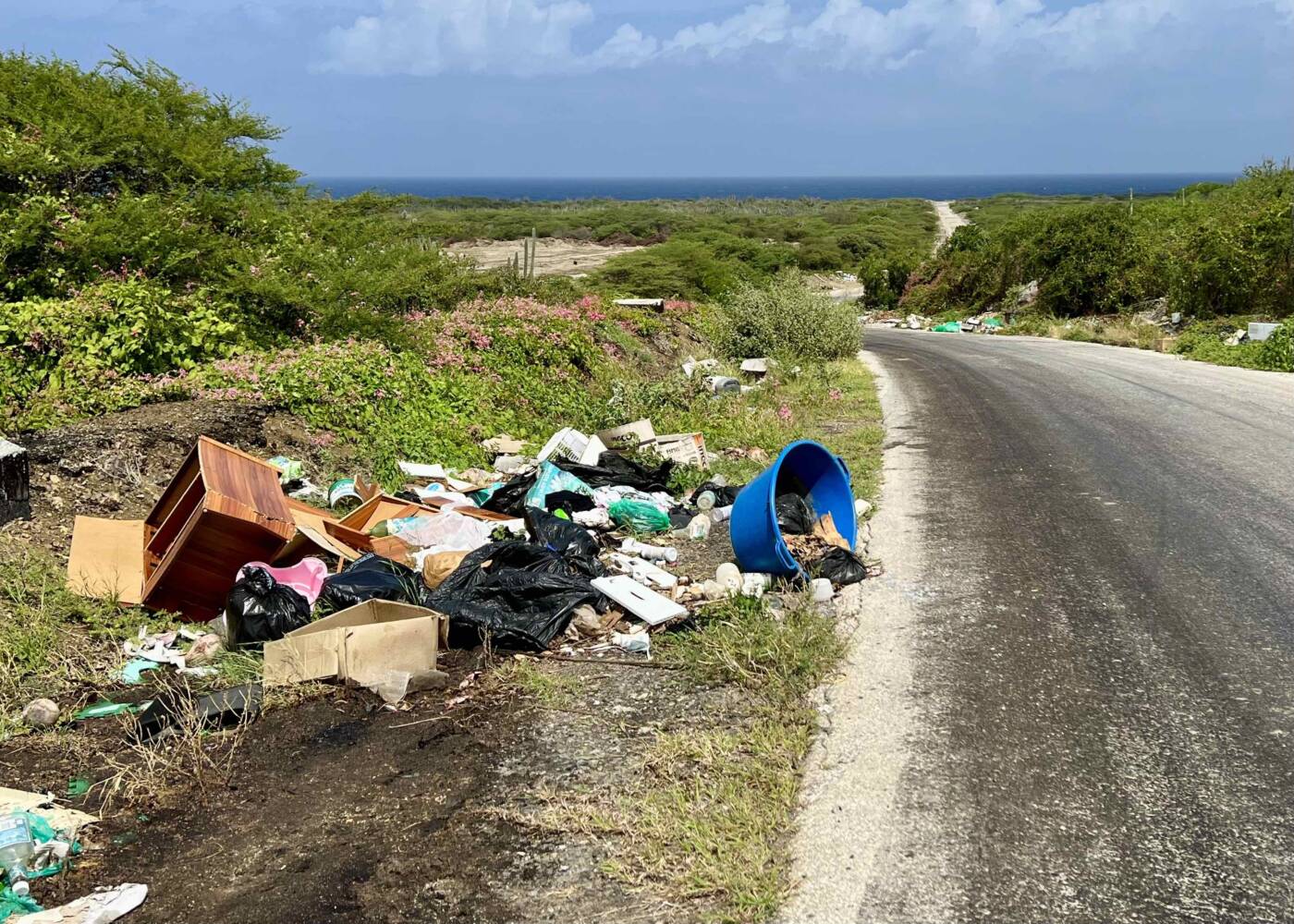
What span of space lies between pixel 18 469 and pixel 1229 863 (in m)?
6.35

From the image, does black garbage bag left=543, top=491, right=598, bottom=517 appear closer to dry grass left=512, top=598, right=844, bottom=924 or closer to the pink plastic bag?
the pink plastic bag

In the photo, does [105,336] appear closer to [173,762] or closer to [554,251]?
[173,762]

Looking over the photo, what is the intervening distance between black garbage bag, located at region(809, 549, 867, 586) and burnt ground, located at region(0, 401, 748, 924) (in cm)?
152

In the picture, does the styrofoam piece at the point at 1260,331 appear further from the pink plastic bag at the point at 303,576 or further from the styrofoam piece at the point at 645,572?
the pink plastic bag at the point at 303,576

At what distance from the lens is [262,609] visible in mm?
5090

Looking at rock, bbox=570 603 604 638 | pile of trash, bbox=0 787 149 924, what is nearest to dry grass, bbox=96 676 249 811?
pile of trash, bbox=0 787 149 924

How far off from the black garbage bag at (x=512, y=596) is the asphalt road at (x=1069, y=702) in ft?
5.09

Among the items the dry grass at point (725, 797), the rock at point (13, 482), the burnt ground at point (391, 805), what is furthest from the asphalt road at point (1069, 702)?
the rock at point (13, 482)

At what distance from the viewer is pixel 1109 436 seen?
9531 millimetres

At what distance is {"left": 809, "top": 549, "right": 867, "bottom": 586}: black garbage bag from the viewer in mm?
5973

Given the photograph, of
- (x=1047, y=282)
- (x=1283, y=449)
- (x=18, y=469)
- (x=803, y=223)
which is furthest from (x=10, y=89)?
(x=803, y=223)

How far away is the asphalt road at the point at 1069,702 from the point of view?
10.5ft

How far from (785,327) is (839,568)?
35.2 ft

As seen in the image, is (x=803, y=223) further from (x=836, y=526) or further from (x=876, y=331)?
(x=836, y=526)
